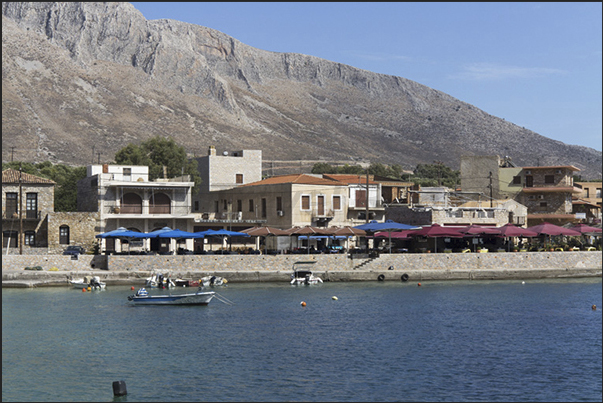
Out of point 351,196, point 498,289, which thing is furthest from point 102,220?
point 498,289

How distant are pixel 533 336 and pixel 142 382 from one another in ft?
63.3

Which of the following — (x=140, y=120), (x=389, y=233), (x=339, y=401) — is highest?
(x=140, y=120)

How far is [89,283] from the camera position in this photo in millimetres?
50000

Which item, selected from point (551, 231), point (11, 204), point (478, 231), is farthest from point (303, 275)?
point (11, 204)

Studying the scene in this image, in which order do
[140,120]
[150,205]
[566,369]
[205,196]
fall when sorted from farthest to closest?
[140,120]
[205,196]
[150,205]
[566,369]

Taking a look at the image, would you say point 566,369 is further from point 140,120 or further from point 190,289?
point 140,120

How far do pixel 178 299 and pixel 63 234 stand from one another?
18.6 meters

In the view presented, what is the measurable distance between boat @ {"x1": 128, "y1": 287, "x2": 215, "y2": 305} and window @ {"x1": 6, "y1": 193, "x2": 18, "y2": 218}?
65.5 feet

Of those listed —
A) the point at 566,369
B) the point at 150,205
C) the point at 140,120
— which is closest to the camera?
the point at 566,369

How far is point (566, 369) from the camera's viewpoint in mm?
29188

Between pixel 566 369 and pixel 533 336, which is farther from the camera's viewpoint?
pixel 533 336

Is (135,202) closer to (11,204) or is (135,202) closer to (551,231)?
(11,204)

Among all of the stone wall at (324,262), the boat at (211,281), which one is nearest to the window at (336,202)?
the stone wall at (324,262)

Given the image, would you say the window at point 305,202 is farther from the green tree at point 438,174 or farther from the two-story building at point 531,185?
the green tree at point 438,174
